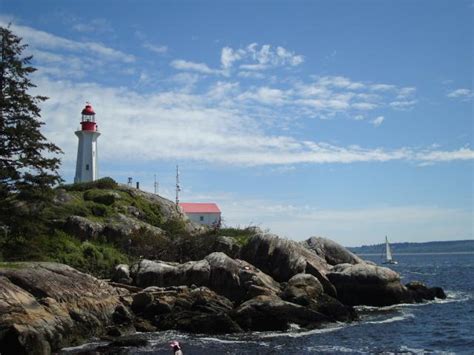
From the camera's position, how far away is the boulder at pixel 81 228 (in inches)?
1428

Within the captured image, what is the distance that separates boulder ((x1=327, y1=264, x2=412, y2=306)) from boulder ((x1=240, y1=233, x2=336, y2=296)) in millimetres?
906

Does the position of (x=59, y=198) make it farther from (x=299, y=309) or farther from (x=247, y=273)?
(x=299, y=309)

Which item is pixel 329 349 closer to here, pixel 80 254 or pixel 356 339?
pixel 356 339

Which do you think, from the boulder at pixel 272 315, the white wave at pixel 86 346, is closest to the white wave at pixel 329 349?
the boulder at pixel 272 315

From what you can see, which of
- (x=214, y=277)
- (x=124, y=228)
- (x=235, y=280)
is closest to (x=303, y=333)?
(x=235, y=280)

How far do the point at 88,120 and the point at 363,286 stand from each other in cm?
3397

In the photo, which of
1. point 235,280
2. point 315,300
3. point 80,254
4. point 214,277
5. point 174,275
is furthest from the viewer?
point 80,254

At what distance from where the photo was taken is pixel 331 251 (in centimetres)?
4094

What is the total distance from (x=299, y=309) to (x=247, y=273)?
4.22 m

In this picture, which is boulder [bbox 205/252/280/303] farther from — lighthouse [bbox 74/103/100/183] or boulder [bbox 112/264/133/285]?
lighthouse [bbox 74/103/100/183]

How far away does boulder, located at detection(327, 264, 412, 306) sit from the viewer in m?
33.4

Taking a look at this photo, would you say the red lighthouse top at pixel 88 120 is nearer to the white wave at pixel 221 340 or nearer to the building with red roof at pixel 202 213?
the building with red roof at pixel 202 213

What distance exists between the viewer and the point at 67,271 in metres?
24.4

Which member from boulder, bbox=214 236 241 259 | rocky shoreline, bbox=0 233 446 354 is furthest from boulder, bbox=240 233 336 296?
boulder, bbox=214 236 241 259
